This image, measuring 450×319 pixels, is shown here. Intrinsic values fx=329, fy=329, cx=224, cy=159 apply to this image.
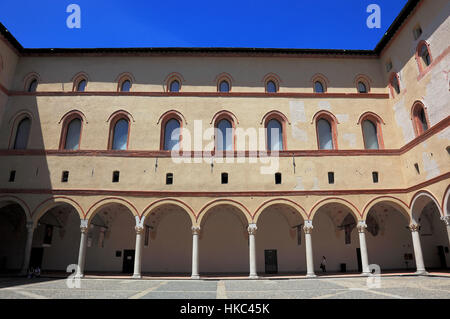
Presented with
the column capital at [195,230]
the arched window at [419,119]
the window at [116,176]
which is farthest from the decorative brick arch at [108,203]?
the arched window at [419,119]

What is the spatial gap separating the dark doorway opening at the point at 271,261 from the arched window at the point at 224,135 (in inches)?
292

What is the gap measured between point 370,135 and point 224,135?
30.4ft

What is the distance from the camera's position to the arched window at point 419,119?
18125 mm

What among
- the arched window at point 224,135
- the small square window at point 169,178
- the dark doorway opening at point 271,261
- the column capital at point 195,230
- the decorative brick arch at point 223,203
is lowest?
the dark doorway opening at point 271,261

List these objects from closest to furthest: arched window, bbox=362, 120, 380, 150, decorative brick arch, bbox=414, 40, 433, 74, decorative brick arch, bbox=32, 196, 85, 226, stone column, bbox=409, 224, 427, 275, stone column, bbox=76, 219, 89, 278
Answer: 1. decorative brick arch, bbox=414, 40, 433, 74
2. stone column, bbox=76, 219, 89, 278
3. stone column, bbox=409, 224, 427, 275
4. decorative brick arch, bbox=32, 196, 85, 226
5. arched window, bbox=362, 120, 380, 150

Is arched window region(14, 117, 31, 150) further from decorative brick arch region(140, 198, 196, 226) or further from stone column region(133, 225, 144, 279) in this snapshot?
stone column region(133, 225, 144, 279)

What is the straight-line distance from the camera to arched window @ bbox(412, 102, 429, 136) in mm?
18125

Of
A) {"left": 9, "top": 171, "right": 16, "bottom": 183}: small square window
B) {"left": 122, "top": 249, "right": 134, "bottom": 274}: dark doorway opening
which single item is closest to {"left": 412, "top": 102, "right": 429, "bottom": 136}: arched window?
{"left": 122, "top": 249, "right": 134, "bottom": 274}: dark doorway opening

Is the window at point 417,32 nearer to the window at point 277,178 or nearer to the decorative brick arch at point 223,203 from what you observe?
the window at point 277,178

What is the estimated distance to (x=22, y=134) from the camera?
20516mm

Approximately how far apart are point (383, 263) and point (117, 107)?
66.1 ft

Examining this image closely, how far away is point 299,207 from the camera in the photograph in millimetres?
18797

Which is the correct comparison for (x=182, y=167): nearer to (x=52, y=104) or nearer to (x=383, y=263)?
(x=52, y=104)

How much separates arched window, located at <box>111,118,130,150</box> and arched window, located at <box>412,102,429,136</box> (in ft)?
55.4
